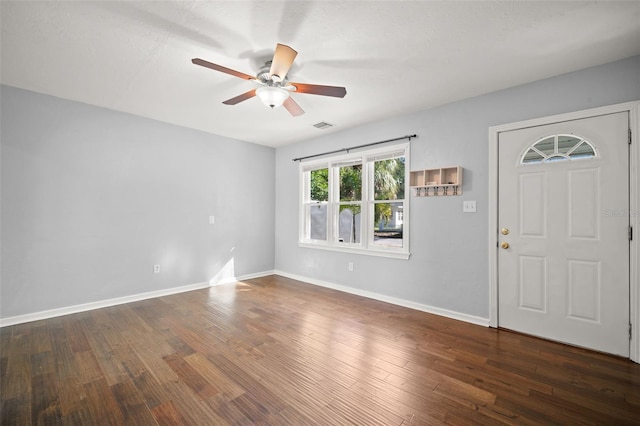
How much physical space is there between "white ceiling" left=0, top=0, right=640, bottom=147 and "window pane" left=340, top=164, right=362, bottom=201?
1353 millimetres

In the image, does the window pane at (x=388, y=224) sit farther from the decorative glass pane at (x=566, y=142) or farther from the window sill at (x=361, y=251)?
the decorative glass pane at (x=566, y=142)

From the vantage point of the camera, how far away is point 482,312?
3.20 m

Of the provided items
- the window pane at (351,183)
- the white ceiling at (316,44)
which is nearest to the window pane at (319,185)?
the window pane at (351,183)

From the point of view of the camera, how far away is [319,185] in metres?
5.24

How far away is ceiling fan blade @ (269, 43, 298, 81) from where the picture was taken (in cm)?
196

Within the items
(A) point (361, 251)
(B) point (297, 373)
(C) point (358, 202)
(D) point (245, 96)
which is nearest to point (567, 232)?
(A) point (361, 251)

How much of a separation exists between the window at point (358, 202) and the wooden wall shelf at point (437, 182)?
163 millimetres

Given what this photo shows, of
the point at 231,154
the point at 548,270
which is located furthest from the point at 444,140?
the point at 231,154

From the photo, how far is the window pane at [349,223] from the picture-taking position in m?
4.58

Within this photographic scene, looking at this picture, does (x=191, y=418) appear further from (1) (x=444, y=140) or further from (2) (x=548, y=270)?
(1) (x=444, y=140)

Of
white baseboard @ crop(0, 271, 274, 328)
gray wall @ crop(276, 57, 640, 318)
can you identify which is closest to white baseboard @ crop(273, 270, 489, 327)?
gray wall @ crop(276, 57, 640, 318)

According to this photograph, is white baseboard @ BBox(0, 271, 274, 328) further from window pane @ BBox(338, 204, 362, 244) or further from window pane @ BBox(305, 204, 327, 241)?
Result: window pane @ BBox(338, 204, 362, 244)

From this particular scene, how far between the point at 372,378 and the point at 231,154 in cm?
439

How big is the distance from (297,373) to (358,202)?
285 cm
